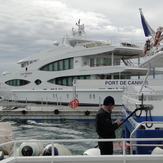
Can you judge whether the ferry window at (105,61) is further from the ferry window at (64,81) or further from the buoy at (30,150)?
the buoy at (30,150)

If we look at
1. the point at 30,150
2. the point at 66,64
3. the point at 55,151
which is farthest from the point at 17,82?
the point at 55,151

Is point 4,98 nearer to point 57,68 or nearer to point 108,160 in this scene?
point 57,68

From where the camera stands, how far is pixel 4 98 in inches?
1265

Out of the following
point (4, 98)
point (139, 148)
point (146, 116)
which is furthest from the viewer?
point (4, 98)

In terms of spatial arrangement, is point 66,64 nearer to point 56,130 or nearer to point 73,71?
point 73,71

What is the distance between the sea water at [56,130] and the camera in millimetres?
13559

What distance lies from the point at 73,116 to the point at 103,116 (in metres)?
14.6

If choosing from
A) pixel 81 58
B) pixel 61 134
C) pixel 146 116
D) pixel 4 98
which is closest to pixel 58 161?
pixel 146 116

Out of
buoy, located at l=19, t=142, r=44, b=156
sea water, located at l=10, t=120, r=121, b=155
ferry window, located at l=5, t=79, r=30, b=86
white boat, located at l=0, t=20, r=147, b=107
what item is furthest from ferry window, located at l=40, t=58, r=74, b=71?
buoy, located at l=19, t=142, r=44, b=156

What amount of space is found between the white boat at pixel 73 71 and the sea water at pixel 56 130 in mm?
4252

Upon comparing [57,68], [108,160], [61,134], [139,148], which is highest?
[57,68]

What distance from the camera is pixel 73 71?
25.3 metres

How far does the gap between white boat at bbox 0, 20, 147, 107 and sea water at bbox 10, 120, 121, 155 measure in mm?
4252

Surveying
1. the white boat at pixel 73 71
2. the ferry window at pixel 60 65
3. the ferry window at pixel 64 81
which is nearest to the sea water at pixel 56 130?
the white boat at pixel 73 71
